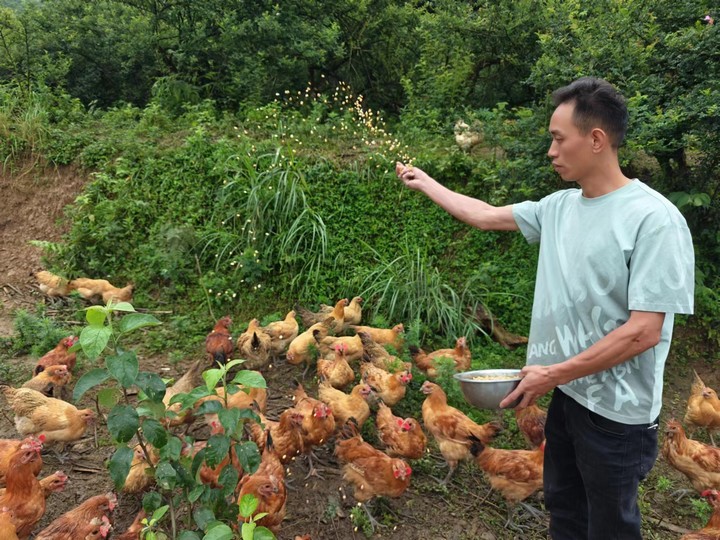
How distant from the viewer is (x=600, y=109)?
2.34 meters

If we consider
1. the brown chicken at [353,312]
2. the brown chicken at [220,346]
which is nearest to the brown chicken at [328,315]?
the brown chicken at [353,312]

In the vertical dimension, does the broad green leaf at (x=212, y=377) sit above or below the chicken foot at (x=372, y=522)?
above

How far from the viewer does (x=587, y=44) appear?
5.82m

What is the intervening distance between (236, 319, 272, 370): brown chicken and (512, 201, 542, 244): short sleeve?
329cm

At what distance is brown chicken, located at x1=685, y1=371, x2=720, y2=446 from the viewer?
4.76 m

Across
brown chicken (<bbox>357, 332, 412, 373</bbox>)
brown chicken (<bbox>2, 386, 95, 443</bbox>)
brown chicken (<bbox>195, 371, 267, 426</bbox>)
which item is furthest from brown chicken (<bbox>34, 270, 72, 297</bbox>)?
brown chicken (<bbox>357, 332, 412, 373</bbox>)

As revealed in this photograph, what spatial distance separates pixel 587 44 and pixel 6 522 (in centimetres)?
685

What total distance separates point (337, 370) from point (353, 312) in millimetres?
1215

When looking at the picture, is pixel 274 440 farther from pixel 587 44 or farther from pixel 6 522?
pixel 587 44

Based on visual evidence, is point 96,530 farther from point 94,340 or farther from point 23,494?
point 94,340

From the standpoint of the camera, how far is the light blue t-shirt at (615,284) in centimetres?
216

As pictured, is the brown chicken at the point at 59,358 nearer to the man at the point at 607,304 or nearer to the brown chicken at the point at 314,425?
the brown chicken at the point at 314,425

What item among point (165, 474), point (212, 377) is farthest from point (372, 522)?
point (212, 377)

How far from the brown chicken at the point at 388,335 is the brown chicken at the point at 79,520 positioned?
2.94 meters
